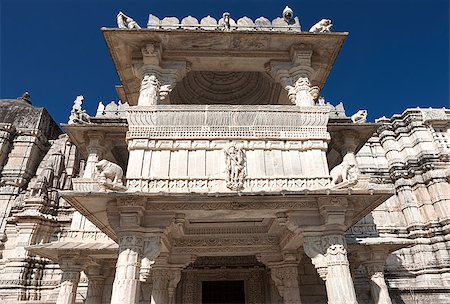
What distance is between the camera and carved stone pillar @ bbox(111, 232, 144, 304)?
6959mm

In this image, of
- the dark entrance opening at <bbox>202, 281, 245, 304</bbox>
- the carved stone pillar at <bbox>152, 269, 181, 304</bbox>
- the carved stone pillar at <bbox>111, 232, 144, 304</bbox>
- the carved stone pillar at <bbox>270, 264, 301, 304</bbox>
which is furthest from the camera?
the dark entrance opening at <bbox>202, 281, 245, 304</bbox>

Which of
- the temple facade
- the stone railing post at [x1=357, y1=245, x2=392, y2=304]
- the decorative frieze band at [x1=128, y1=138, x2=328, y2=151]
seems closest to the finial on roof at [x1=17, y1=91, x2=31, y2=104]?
the temple facade

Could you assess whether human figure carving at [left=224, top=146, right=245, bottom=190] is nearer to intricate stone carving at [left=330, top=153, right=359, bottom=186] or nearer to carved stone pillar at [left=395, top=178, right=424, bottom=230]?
intricate stone carving at [left=330, top=153, right=359, bottom=186]

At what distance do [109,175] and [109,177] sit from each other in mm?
55

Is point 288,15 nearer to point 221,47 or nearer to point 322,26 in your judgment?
point 322,26

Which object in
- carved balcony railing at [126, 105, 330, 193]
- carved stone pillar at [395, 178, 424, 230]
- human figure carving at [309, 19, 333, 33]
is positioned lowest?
carved balcony railing at [126, 105, 330, 193]

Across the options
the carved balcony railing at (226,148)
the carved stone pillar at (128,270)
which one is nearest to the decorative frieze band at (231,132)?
the carved balcony railing at (226,148)

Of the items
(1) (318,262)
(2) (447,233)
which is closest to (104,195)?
(1) (318,262)

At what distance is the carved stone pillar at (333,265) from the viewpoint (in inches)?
283

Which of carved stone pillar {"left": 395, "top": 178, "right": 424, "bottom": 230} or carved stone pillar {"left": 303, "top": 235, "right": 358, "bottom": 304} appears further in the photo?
carved stone pillar {"left": 395, "top": 178, "right": 424, "bottom": 230}

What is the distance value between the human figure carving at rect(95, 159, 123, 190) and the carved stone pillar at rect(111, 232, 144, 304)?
125 centimetres

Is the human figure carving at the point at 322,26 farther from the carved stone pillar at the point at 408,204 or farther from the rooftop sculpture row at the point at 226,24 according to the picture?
the carved stone pillar at the point at 408,204

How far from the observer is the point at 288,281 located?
10.6 metres

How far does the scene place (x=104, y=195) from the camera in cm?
730
